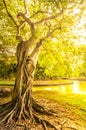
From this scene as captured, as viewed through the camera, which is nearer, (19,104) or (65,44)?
(19,104)

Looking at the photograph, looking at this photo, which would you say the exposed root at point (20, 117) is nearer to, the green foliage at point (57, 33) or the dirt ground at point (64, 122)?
the dirt ground at point (64, 122)

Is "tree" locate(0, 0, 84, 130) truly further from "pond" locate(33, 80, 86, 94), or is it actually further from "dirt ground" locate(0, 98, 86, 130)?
"pond" locate(33, 80, 86, 94)

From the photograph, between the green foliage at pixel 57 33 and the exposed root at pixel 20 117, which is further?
the green foliage at pixel 57 33

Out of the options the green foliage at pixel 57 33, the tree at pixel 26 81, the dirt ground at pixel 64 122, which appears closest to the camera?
the dirt ground at pixel 64 122

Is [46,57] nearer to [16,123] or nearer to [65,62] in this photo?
[65,62]

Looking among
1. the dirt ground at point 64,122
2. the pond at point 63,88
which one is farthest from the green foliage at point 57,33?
the pond at point 63,88

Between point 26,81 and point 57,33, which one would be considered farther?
point 57,33

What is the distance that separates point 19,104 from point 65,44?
3590 mm

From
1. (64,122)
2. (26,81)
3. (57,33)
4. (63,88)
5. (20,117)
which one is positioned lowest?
(63,88)

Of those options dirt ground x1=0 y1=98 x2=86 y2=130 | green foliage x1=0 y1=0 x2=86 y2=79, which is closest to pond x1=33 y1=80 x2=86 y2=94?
green foliage x1=0 y1=0 x2=86 y2=79

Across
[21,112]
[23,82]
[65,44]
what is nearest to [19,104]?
[21,112]

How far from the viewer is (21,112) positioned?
6.67 meters

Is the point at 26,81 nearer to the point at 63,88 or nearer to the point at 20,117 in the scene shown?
the point at 20,117

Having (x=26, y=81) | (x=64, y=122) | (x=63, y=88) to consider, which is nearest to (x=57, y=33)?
(x=26, y=81)
